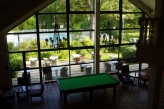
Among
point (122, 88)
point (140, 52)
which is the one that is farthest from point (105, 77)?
point (140, 52)

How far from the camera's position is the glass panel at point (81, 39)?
34.0 feet

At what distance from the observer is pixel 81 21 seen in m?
10.3

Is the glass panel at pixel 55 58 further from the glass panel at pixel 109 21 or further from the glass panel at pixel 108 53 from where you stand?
the glass panel at pixel 109 21

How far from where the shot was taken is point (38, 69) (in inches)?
399

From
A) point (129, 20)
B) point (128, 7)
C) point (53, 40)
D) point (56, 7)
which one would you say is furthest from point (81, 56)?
point (128, 7)

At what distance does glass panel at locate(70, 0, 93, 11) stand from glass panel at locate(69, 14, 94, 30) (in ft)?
1.05

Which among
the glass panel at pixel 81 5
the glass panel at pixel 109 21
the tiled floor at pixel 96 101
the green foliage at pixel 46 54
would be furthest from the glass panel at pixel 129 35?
the green foliage at pixel 46 54

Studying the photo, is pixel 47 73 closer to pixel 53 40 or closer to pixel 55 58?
pixel 55 58

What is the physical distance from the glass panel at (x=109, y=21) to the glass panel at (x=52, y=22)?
2124mm

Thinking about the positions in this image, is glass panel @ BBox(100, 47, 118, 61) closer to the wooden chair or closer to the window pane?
the wooden chair

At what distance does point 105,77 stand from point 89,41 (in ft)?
8.17

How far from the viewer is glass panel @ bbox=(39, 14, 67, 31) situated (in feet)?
32.0

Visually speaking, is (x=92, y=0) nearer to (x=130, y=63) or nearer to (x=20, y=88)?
(x=130, y=63)

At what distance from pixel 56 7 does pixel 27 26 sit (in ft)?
5.76
